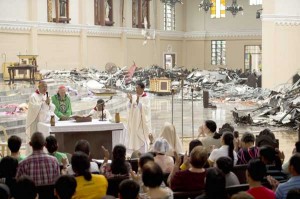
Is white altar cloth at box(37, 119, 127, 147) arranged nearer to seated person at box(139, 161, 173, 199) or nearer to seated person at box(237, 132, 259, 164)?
seated person at box(237, 132, 259, 164)

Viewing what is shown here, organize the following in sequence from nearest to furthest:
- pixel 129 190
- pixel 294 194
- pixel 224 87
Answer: pixel 294 194, pixel 129 190, pixel 224 87

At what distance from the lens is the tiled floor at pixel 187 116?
14.8 metres

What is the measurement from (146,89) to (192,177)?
2433 cm

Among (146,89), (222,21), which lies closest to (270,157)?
(146,89)

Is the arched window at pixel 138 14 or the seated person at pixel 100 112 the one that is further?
the arched window at pixel 138 14

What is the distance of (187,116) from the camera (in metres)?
20.2

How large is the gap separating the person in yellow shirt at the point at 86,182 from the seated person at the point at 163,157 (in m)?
1.46

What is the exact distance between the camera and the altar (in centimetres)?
963

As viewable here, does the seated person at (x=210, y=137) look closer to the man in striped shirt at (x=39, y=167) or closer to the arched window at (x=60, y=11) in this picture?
the man in striped shirt at (x=39, y=167)

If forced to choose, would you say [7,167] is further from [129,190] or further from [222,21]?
[222,21]

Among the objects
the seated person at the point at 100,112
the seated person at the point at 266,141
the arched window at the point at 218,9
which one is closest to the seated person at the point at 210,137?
the seated person at the point at 266,141

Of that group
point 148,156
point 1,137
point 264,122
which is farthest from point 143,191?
point 264,122

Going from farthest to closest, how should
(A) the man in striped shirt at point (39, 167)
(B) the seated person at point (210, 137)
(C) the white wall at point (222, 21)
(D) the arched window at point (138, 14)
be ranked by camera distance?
(C) the white wall at point (222, 21) < (D) the arched window at point (138, 14) < (B) the seated person at point (210, 137) < (A) the man in striped shirt at point (39, 167)

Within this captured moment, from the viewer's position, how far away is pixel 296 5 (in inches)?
948
